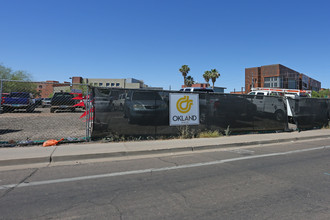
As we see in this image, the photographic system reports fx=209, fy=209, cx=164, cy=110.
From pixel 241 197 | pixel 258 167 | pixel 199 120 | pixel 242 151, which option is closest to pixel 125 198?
pixel 241 197

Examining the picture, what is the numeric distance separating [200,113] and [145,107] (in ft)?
8.81

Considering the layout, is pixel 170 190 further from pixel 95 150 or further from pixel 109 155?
pixel 95 150

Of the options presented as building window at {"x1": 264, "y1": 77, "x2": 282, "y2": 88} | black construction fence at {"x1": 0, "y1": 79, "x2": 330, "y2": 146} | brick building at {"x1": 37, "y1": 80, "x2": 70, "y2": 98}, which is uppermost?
building window at {"x1": 264, "y1": 77, "x2": 282, "y2": 88}

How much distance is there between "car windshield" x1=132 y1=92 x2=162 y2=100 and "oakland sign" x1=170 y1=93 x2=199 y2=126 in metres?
0.70

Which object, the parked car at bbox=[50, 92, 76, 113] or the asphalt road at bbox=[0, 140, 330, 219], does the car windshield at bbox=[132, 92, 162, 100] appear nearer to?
the asphalt road at bbox=[0, 140, 330, 219]

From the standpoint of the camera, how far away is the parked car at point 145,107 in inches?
324

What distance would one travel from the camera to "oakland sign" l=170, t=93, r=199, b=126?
355 inches

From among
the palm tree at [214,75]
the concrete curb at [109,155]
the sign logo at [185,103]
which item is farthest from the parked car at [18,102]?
the palm tree at [214,75]

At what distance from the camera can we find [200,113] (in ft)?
31.5

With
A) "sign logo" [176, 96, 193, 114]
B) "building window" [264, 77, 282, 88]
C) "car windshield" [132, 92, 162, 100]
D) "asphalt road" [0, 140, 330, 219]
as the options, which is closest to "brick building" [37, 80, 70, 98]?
"car windshield" [132, 92, 162, 100]

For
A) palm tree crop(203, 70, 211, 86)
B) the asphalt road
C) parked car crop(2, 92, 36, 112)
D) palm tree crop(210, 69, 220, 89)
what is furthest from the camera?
palm tree crop(203, 70, 211, 86)

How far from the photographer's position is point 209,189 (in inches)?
158

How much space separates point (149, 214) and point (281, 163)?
453 centimetres

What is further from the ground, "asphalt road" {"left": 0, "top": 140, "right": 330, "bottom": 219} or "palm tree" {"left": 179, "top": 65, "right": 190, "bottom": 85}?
"palm tree" {"left": 179, "top": 65, "right": 190, "bottom": 85}
